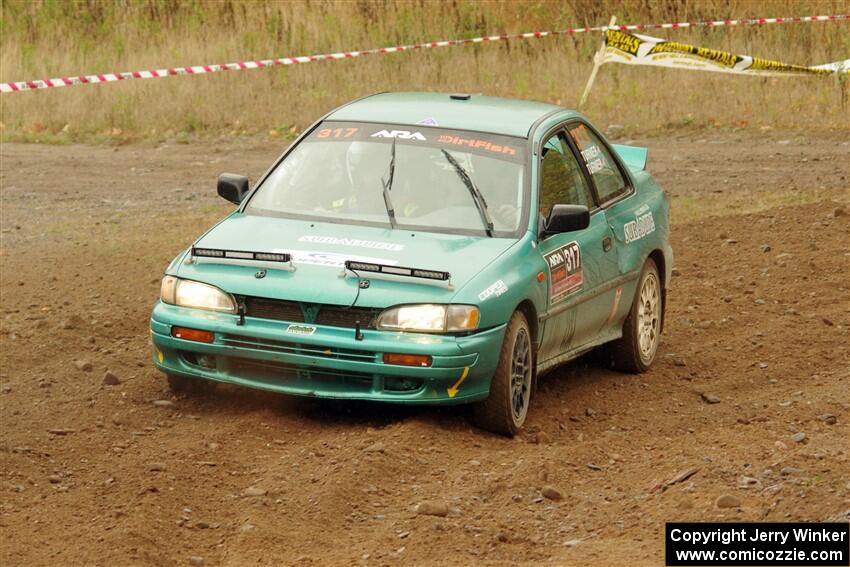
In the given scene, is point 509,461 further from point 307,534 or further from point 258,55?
point 258,55

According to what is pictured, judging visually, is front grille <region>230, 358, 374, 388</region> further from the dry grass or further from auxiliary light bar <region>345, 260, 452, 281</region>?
the dry grass

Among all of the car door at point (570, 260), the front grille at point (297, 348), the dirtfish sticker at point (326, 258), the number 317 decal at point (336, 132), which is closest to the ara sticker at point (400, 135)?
the number 317 decal at point (336, 132)

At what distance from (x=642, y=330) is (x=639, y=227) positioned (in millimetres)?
653

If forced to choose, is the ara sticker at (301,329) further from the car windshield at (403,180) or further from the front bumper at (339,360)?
the car windshield at (403,180)

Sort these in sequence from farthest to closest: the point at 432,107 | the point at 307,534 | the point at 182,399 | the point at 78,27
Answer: the point at 78,27
the point at 432,107
the point at 182,399
the point at 307,534

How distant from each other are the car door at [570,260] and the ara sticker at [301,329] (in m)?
1.30

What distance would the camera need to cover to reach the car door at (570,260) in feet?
25.9

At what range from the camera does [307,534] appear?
19.4 ft

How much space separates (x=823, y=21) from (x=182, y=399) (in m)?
16.2

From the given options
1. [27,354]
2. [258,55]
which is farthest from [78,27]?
[27,354]

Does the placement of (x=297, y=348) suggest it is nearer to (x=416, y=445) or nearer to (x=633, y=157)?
(x=416, y=445)

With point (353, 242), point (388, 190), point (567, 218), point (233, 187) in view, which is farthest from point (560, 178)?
point (233, 187)

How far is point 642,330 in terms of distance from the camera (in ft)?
30.4

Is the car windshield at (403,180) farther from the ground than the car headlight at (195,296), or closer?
farther from the ground
